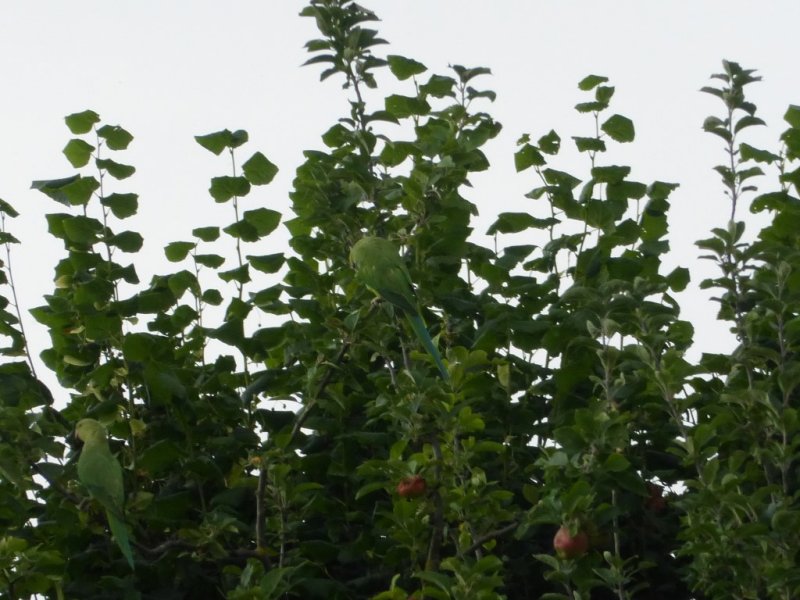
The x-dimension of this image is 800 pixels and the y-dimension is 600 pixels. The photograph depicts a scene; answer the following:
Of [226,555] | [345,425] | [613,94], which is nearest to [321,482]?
[345,425]

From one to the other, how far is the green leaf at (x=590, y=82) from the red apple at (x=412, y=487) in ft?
6.48

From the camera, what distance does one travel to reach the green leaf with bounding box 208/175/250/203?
191 inches

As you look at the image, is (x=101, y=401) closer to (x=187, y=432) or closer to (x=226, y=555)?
(x=187, y=432)

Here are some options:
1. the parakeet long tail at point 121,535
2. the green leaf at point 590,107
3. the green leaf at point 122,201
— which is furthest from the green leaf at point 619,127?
the parakeet long tail at point 121,535

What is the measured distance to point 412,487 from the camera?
374cm

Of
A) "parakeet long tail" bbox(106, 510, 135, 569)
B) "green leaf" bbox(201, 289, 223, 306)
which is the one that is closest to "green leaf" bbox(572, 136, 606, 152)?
"green leaf" bbox(201, 289, 223, 306)

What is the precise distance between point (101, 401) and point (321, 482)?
0.75 m

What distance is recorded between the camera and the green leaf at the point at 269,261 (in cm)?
480

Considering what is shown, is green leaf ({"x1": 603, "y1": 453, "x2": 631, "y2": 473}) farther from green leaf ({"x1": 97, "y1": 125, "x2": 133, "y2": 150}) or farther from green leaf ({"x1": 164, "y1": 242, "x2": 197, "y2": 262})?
green leaf ({"x1": 97, "y1": 125, "x2": 133, "y2": 150})

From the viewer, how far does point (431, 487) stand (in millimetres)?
3799

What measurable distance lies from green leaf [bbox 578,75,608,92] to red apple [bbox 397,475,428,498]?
6.48 feet

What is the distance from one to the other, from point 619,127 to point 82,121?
1898mm

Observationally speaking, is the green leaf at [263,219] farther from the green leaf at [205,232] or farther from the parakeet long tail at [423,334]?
the parakeet long tail at [423,334]

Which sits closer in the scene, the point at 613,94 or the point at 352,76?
the point at 352,76
